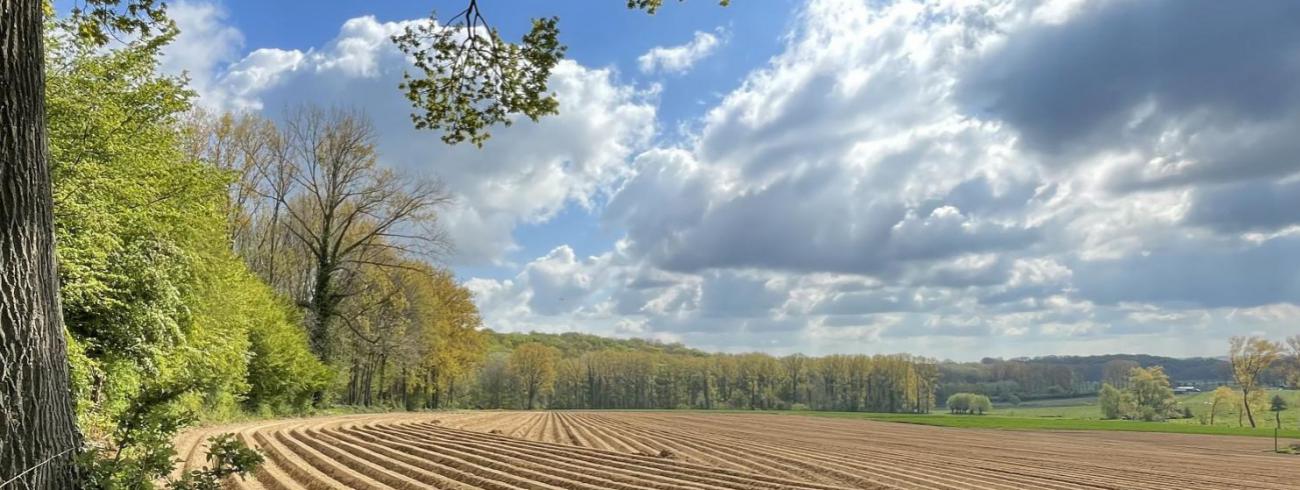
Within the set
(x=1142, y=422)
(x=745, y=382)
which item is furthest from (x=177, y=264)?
(x=745, y=382)

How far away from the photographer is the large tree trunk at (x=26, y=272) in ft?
11.2

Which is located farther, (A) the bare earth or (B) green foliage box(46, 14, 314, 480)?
(B) green foliage box(46, 14, 314, 480)

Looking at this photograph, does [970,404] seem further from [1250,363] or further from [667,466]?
[667,466]

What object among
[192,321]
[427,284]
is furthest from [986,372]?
[192,321]

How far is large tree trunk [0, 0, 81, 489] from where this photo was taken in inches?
135

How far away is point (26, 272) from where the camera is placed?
11.7ft

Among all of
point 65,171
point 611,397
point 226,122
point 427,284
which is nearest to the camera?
point 65,171

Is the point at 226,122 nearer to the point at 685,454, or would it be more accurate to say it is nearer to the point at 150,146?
the point at 150,146

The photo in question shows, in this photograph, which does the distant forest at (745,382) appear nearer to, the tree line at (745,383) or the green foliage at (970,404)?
the tree line at (745,383)

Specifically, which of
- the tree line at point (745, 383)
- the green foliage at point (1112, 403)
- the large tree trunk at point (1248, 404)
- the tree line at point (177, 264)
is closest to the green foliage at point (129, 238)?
the tree line at point (177, 264)

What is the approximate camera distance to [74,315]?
16.2 meters

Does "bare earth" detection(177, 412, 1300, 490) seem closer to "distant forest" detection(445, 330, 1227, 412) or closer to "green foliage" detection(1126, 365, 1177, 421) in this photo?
"green foliage" detection(1126, 365, 1177, 421)

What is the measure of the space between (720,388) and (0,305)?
428ft

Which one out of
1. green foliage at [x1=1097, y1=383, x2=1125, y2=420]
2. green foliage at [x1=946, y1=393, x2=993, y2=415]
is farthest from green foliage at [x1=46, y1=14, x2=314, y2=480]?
green foliage at [x1=946, y1=393, x2=993, y2=415]
